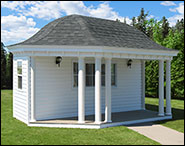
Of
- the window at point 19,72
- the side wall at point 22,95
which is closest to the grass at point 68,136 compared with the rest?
the side wall at point 22,95

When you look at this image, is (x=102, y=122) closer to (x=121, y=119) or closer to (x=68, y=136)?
(x=121, y=119)

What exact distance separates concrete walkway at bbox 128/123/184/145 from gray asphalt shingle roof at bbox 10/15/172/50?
3.15m

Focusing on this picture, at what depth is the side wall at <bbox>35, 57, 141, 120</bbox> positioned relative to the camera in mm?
9594

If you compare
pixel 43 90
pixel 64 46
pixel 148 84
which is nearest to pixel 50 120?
pixel 43 90

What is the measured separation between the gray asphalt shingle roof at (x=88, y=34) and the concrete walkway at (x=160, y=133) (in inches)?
124

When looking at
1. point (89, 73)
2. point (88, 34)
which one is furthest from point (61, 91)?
point (88, 34)

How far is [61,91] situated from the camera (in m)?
10.2

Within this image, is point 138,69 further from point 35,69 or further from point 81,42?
point 35,69

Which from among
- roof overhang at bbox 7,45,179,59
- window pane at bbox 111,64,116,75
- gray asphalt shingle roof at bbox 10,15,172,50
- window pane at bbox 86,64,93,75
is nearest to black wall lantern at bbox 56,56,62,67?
gray asphalt shingle roof at bbox 10,15,172,50

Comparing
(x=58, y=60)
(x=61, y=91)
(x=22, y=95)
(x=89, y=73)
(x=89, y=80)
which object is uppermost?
(x=58, y=60)

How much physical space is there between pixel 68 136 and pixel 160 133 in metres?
3.13

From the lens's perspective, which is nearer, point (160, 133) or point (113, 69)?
point (160, 133)

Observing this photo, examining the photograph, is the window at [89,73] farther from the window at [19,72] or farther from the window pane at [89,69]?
the window at [19,72]

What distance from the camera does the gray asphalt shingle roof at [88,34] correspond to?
910 centimetres
